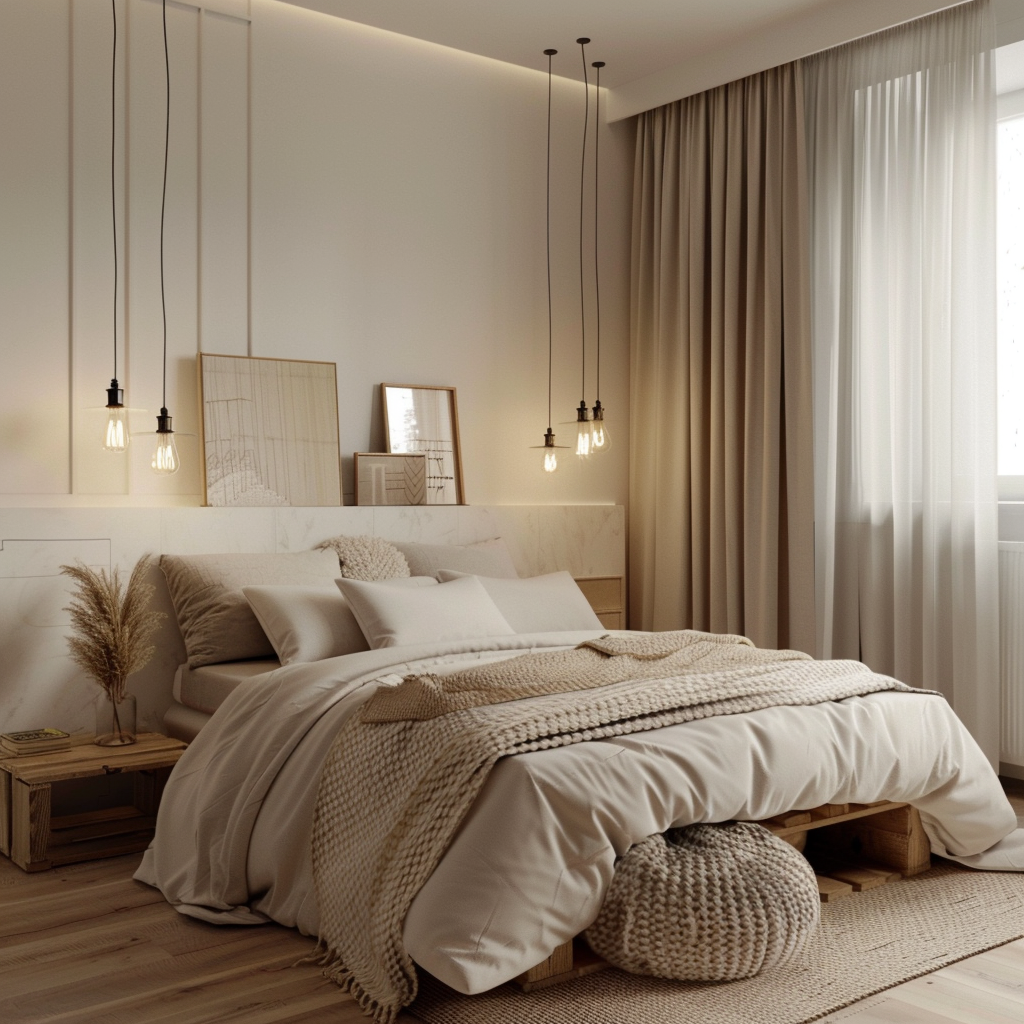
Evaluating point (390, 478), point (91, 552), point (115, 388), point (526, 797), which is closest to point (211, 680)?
point (91, 552)

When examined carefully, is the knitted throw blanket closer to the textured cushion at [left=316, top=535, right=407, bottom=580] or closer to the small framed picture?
the textured cushion at [left=316, top=535, right=407, bottom=580]

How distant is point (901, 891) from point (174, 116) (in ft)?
11.0

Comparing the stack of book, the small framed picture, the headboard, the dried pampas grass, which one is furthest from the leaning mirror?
the stack of book

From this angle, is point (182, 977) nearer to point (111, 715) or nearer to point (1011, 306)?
point (111, 715)

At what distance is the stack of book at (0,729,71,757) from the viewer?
3236mm

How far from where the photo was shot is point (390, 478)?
439 cm

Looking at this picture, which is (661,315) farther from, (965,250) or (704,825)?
(704,825)

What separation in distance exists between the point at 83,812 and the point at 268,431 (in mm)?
1416

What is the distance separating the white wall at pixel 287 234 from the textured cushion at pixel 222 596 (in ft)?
1.14

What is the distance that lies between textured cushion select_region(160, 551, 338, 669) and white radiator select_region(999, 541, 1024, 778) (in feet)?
7.60

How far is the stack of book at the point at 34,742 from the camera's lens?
324cm

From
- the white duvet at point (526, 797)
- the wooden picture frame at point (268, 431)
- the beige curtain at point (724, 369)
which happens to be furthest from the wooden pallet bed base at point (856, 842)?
the wooden picture frame at point (268, 431)

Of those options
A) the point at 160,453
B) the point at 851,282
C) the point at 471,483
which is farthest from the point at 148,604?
the point at 851,282

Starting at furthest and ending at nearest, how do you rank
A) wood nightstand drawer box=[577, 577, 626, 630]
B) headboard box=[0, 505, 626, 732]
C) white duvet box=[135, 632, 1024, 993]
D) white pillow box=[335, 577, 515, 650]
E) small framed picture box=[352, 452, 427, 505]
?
wood nightstand drawer box=[577, 577, 626, 630]
small framed picture box=[352, 452, 427, 505]
headboard box=[0, 505, 626, 732]
white pillow box=[335, 577, 515, 650]
white duvet box=[135, 632, 1024, 993]
